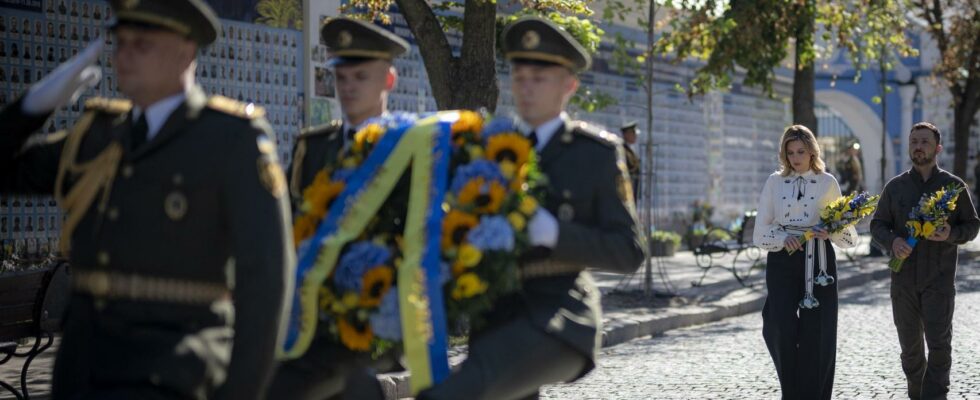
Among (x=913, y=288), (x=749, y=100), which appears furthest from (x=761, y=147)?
(x=913, y=288)

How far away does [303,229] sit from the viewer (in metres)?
4.79

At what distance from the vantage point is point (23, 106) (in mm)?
4160

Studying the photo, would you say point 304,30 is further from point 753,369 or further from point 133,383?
point 133,383

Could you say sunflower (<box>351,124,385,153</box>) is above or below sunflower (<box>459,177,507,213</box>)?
above

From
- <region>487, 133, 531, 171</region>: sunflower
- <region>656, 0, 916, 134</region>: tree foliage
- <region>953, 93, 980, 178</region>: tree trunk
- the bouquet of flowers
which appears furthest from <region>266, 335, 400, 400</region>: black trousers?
<region>953, 93, 980, 178</region>: tree trunk

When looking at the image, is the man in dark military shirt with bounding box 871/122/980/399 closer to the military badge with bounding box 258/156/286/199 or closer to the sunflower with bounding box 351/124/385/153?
the sunflower with bounding box 351/124/385/153

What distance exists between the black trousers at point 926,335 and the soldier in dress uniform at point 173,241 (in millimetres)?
5945

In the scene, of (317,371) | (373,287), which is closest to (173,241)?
(373,287)

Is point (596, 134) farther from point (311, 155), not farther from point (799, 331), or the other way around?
point (799, 331)

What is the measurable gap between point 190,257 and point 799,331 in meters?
5.41

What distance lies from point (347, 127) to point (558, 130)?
2.48 ft

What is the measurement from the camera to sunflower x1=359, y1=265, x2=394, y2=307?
448 centimetres

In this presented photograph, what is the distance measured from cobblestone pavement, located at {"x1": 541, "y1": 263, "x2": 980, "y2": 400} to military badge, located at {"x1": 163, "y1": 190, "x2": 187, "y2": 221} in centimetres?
629

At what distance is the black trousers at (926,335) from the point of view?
8.91 meters
